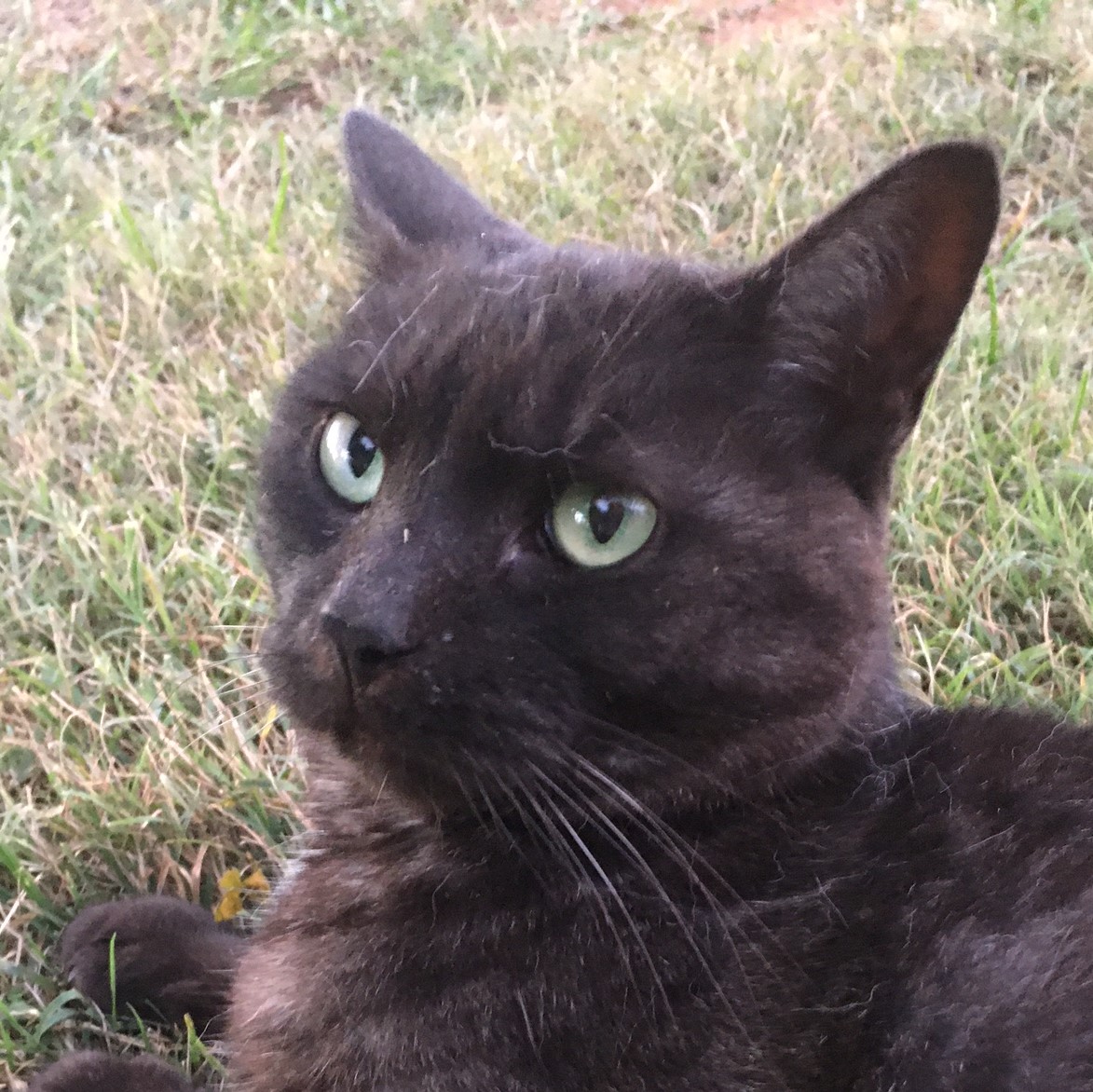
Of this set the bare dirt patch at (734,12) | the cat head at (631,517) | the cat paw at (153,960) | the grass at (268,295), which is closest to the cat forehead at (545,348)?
the cat head at (631,517)

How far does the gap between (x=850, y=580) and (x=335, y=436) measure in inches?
21.7

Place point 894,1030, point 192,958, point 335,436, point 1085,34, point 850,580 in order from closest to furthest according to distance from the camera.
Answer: point 894,1030
point 850,580
point 335,436
point 192,958
point 1085,34

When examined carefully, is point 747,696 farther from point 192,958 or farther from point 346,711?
point 192,958

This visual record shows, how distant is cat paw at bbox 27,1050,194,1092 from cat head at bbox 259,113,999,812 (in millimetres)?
463

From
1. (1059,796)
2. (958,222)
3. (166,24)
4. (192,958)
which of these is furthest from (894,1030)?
(166,24)

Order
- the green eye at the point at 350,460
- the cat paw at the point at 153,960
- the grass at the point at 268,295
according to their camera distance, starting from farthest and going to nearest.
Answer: the grass at the point at 268,295, the cat paw at the point at 153,960, the green eye at the point at 350,460

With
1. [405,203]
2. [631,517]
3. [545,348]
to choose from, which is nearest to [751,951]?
[631,517]

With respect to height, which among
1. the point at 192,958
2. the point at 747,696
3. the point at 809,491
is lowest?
the point at 192,958

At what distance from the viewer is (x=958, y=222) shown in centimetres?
99

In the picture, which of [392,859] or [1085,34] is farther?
[1085,34]

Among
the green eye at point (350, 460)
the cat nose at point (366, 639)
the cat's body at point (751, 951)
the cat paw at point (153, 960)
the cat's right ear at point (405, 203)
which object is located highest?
the cat's right ear at point (405, 203)

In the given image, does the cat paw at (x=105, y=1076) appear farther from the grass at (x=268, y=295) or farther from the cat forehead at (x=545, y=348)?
the cat forehead at (x=545, y=348)

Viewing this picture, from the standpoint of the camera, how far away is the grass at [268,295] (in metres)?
1.49

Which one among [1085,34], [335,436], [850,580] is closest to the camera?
[850,580]
